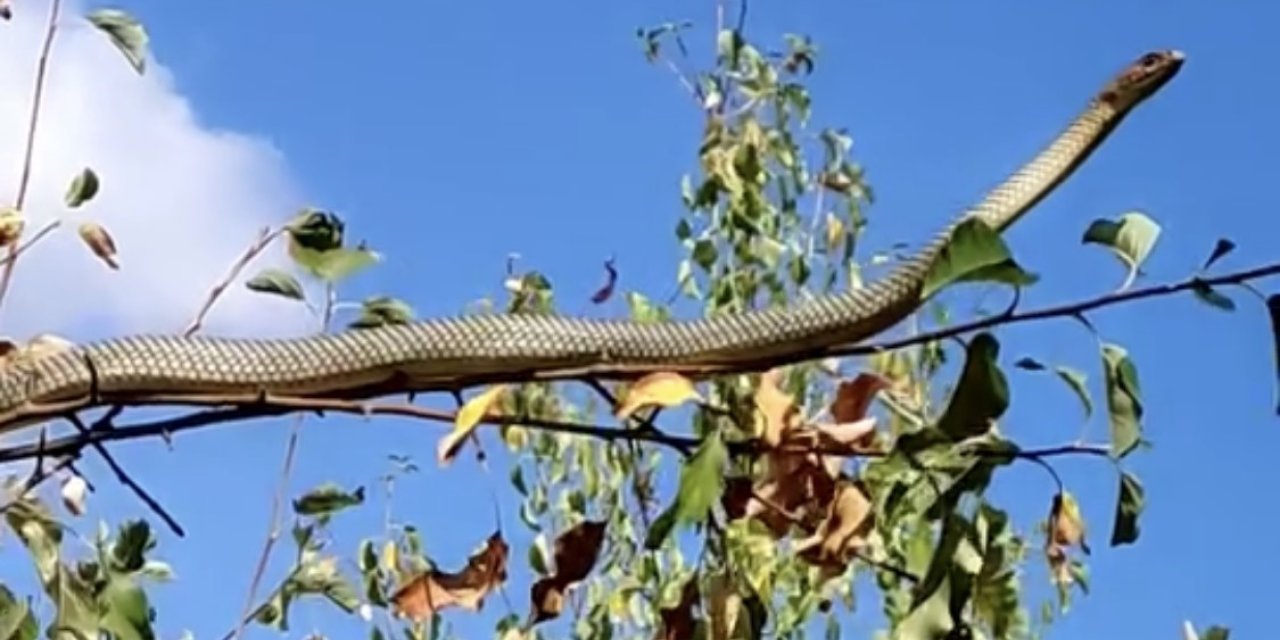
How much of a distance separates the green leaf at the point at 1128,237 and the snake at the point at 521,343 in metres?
0.19

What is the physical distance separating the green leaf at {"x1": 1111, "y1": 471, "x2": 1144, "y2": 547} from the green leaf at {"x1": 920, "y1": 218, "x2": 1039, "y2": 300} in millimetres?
192

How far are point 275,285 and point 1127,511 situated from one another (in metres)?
0.54

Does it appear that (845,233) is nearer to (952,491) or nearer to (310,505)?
(310,505)

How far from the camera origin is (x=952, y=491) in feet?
4.07

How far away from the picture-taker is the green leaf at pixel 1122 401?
1.27 metres

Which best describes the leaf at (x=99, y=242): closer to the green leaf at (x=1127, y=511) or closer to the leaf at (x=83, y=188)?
the leaf at (x=83, y=188)

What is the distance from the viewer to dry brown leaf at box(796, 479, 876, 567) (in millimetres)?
1355

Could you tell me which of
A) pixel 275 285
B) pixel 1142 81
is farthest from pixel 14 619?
pixel 1142 81

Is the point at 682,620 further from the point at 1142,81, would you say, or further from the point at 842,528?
the point at 1142,81

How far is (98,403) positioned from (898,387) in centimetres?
49

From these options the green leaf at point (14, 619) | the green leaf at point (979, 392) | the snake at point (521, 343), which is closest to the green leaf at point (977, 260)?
the green leaf at point (979, 392)

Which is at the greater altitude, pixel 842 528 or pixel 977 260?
pixel 977 260

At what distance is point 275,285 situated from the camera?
1.51m

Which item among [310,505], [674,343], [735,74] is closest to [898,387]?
[674,343]
